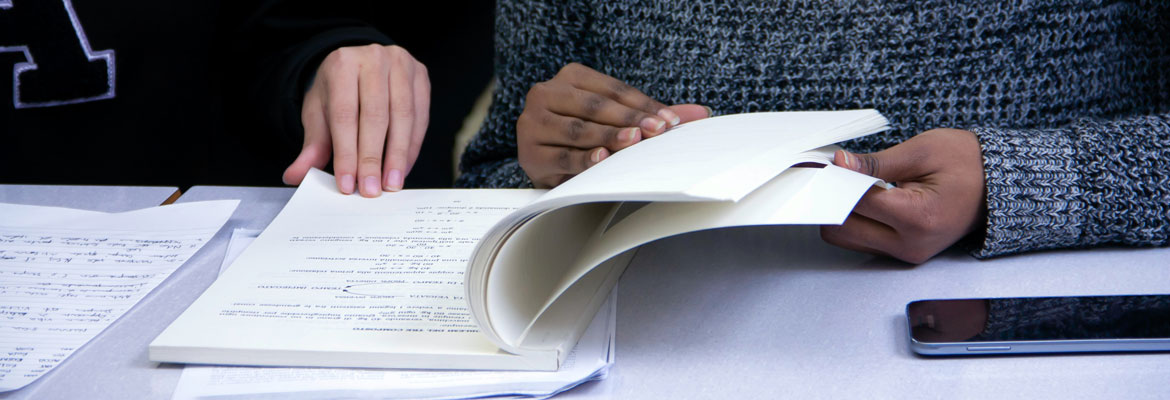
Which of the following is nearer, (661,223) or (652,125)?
(661,223)

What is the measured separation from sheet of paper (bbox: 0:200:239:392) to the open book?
78 millimetres

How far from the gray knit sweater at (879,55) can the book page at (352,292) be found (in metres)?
0.19

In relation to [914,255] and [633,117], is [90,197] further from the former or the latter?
[914,255]

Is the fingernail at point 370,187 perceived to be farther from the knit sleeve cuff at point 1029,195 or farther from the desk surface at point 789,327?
the knit sleeve cuff at point 1029,195

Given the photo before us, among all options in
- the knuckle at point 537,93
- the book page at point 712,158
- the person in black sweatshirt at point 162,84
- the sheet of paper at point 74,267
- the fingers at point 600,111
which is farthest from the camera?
the person in black sweatshirt at point 162,84

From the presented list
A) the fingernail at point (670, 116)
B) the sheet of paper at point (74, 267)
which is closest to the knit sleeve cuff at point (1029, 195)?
the fingernail at point (670, 116)

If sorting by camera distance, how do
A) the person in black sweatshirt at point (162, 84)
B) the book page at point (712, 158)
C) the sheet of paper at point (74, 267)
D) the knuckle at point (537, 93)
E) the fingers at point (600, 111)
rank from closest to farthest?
the book page at point (712, 158), the sheet of paper at point (74, 267), the fingers at point (600, 111), the knuckle at point (537, 93), the person in black sweatshirt at point (162, 84)

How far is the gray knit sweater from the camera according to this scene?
75 centimetres

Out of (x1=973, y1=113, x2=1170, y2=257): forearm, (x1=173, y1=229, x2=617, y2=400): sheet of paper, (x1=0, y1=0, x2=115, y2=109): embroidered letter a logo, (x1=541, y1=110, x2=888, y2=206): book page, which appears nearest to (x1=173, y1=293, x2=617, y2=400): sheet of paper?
(x1=173, y1=229, x2=617, y2=400): sheet of paper

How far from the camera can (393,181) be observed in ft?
2.40

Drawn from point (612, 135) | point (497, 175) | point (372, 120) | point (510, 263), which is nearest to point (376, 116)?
point (372, 120)

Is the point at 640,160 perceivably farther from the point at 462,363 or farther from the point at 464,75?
the point at 464,75

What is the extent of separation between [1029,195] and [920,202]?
0.08 metres

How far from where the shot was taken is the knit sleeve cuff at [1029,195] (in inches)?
22.4
